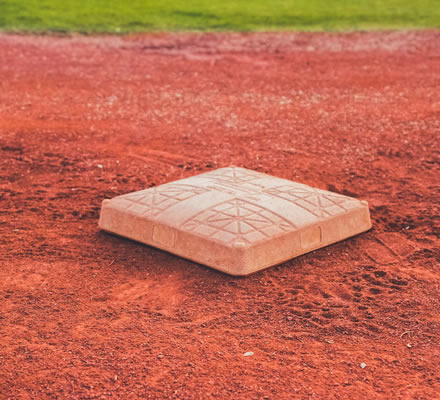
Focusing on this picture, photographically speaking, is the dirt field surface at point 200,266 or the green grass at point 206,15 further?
the green grass at point 206,15

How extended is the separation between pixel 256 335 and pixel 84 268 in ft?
3.90

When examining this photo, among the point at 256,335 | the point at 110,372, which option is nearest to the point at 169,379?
the point at 110,372

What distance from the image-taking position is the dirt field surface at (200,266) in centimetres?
292

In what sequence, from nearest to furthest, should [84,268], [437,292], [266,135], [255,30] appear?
1. [437,292]
2. [84,268]
3. [266,135]
4. [255,30]

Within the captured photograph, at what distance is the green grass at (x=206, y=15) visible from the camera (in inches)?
452

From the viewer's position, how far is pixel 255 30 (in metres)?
11.5

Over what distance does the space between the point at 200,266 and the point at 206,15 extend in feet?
29.8

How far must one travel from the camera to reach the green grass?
11492 millimetres

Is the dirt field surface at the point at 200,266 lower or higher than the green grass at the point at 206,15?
lower

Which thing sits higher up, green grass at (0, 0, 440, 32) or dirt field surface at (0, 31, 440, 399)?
green grass at (0, 0, 440, 32)

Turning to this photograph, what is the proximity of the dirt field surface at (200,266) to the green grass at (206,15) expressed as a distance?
215cm

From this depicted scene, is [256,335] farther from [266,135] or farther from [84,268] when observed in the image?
[266,135]

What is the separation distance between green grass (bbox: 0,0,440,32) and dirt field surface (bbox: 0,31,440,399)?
7.07ft

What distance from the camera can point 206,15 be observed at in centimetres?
1225
